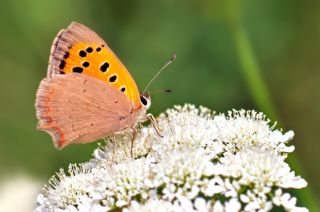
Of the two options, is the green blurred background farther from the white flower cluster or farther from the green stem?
the white flower cluster

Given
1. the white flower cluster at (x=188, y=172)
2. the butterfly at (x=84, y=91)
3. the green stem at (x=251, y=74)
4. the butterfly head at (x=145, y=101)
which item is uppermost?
the green stem at (x=251, y=74)

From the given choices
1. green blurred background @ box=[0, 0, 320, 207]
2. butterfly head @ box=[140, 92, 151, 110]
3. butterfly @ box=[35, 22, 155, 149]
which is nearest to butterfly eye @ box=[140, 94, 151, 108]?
butterfly head @ box=[140, 92, 151, 110]

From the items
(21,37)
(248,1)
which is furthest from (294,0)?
(21,37)

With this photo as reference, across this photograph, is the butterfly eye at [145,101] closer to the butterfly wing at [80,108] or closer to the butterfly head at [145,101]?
the butterfly head at [145,101]

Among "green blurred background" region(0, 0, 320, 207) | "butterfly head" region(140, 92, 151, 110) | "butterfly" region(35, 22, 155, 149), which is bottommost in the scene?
"butterfly" region(35, 22, 155, 149)

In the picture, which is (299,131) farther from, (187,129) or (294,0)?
(187,129)

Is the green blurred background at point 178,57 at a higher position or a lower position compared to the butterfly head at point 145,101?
higher

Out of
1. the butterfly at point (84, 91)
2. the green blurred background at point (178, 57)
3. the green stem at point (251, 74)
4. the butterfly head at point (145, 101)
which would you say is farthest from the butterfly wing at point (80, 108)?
the green blurred background at point (178, 57)
